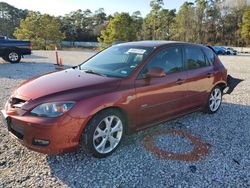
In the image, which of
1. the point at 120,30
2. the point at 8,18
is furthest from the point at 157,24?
the point at 8,18

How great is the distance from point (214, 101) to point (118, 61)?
2.54 meters

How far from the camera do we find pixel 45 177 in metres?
3.17

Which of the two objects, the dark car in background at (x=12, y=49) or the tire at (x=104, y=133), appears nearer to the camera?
the tire at (x=104, y=133)

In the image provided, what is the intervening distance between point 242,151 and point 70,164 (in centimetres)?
256

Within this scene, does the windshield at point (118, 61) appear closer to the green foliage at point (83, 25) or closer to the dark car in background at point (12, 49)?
the dark car in background at point (12, 49)

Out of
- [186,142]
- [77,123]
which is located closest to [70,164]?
[77,123]

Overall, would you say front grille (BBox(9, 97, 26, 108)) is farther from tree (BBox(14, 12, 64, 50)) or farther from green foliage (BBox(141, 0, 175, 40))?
green foliage (BBox(141, 0, 175, 40))

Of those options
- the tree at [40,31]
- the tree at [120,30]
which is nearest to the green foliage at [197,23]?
the tree at [40,31]

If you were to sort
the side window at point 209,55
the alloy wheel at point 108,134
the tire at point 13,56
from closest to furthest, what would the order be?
the alloy wheel at point 108,134, the side window at point 209,55, the tire at point 13,56

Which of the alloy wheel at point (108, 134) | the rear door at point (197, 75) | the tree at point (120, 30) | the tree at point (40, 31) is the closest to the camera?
the alloy wheel at point (108, 134)

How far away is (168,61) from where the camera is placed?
446 centimetres

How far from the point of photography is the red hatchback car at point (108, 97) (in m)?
3.20

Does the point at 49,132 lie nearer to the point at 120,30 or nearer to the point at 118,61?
the point at 118,61

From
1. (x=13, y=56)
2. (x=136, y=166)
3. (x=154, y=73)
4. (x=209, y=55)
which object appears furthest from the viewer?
(x=13, y=56)
